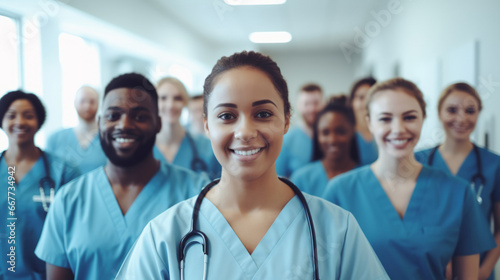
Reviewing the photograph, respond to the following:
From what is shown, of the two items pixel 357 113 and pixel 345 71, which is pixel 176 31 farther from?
pixel 345 71

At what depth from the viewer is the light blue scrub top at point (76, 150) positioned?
184 cm

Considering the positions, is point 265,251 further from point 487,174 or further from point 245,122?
point 487,174

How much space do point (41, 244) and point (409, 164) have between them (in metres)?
1.22

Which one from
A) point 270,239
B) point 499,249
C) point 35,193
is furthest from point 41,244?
point 499,249

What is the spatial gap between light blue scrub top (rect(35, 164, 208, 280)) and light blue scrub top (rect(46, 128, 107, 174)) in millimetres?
585

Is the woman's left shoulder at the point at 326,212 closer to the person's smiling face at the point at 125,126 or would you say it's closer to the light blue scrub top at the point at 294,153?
the person's smiling face at the point at 125,126

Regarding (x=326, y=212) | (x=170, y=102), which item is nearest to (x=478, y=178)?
(x=326, y=212)

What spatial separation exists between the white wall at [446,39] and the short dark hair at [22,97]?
6.42 feet

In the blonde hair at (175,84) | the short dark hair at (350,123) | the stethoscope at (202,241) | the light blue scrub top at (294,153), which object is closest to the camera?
the stethoscope at (202,241)

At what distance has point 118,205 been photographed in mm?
1225

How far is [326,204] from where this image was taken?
0.96 metres

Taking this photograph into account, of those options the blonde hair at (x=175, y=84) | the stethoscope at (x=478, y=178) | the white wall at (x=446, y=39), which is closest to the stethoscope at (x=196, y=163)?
the blonde hair at (x=175, y=84)

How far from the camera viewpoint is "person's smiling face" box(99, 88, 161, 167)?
1229 mm

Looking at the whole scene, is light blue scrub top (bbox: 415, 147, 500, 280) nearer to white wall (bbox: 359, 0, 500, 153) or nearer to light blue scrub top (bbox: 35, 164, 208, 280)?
white wall (bbox: 359, 0, 500, 153)
